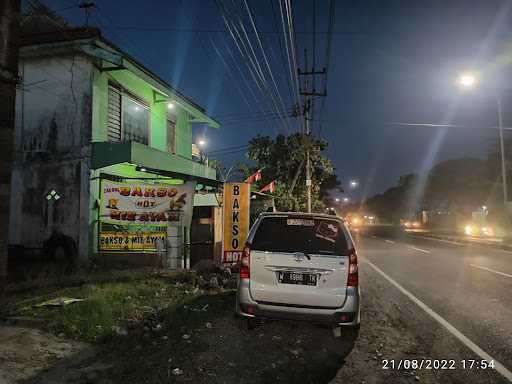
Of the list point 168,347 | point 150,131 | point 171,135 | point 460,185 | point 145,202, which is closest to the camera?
point 168,347

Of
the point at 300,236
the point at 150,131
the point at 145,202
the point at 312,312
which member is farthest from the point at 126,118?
the point at 312,312

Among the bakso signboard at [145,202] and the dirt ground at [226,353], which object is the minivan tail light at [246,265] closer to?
the dirt ground at [226,353]

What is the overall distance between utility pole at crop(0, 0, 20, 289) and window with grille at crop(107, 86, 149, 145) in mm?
8219

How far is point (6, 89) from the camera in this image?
578 cm

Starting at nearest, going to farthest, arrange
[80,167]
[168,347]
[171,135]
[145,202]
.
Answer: [168,347]
[145,202]
[80,167]
[171,135]

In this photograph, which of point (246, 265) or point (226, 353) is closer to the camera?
point (226, 353)

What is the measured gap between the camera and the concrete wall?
12484 millimetres

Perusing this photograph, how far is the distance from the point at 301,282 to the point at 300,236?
3.00 feet

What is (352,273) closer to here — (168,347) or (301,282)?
(301,282)

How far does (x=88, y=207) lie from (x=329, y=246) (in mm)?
8855

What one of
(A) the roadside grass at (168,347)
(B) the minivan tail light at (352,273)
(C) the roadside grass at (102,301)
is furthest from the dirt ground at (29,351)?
(B) the minivan tail light at (352,273)

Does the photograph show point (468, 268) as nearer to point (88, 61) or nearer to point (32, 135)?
point (88, 61)

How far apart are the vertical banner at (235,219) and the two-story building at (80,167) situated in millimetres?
1485

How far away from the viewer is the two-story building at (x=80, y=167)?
39.5ft
